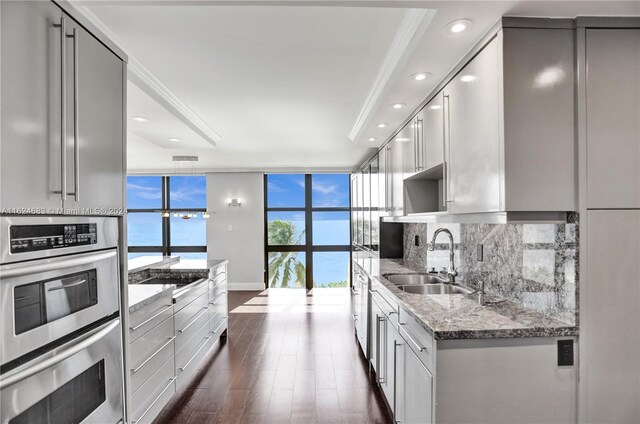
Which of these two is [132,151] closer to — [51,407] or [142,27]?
[142,27]

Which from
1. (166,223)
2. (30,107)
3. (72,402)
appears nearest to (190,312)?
(72,402)

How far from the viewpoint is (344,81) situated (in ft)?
9.10

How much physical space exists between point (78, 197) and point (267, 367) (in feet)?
8.63

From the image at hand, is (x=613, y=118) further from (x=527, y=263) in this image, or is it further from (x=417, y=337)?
(x=417, y=337)

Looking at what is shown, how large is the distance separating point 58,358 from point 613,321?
229cm

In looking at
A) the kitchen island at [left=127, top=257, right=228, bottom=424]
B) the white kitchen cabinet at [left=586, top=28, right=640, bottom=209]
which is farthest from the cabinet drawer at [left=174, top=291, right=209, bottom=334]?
the white kitchen cabinet at [left=586, top=28, right=640, bottom=209]

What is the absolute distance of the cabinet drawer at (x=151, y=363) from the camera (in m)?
2.07

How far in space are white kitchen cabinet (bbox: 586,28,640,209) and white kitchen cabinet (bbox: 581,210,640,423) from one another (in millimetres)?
138

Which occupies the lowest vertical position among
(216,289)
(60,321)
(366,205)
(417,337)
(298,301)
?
(298,301)

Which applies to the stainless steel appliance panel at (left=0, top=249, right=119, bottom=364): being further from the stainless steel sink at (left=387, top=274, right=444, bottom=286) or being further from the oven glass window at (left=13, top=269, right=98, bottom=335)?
the stainless steel sink at (left=387, top=274, right=444, bottom=286)

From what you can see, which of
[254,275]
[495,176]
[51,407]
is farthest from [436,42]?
[254,275]

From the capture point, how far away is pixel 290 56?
92.4 inches

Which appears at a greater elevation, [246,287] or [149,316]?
[149,316]

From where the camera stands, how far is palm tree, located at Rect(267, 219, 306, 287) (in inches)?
297
